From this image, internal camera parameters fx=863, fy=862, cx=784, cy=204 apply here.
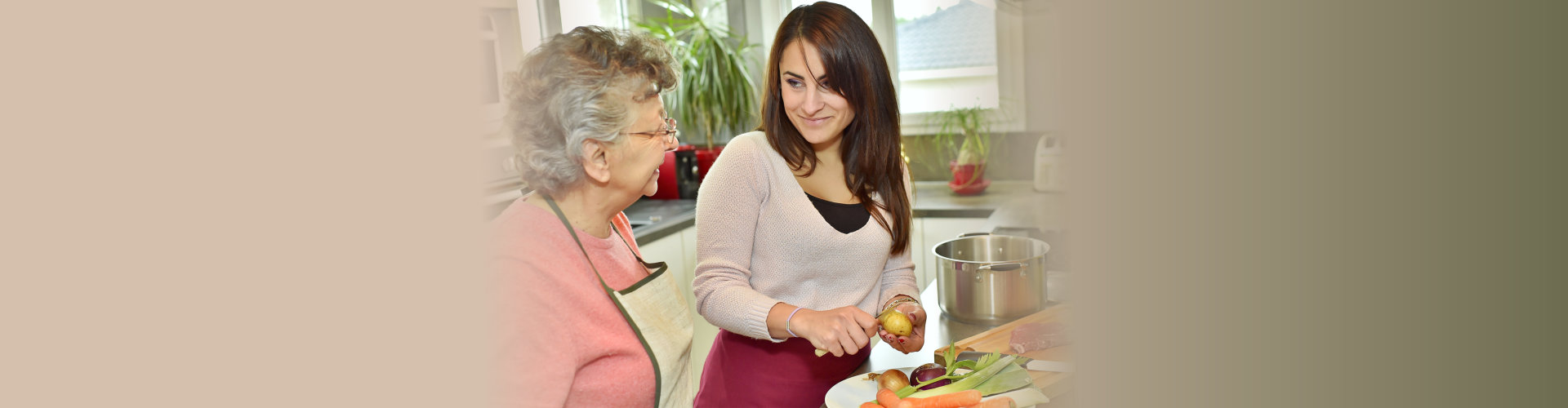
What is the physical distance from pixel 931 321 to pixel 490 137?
4.05 feet

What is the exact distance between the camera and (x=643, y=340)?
0.81 meters

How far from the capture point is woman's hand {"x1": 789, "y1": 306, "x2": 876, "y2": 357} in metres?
0.98

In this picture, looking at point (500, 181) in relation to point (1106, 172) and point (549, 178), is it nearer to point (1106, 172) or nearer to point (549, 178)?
point (1106, 172)

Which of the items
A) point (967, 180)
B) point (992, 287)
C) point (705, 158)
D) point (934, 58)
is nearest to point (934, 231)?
point (967, 180)

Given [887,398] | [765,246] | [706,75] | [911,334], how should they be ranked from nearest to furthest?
1. [887,398]
2. [911,334]
3. [765,246]
4. [706,75]

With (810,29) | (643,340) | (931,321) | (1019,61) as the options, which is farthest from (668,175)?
(1019,61)

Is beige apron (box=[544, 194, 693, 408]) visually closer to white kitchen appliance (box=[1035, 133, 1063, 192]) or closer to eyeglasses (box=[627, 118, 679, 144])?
eyeglasses (box=[627, 118, 679, 144])

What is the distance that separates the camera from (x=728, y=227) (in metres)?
1.15

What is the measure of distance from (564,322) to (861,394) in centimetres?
42

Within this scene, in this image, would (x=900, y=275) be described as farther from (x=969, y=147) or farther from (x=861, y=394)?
(x=969, y=147)

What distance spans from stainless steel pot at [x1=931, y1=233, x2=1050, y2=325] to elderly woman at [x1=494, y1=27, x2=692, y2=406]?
63 cm

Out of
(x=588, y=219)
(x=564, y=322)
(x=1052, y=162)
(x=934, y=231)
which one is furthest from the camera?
(x=934, y=231)

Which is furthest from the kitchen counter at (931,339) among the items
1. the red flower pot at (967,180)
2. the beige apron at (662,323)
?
the red flower pot at (967,180)

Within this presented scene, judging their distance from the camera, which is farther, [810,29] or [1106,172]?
[810,29]
